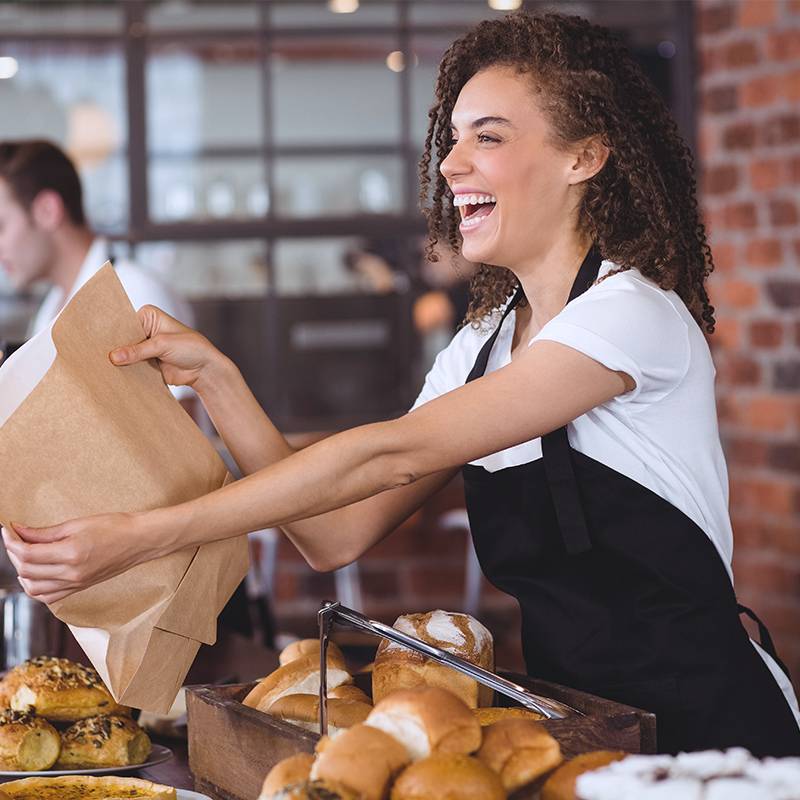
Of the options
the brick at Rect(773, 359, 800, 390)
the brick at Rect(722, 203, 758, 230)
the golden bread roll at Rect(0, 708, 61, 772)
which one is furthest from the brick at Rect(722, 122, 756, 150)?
the golden bread roll at Rect(0, 708, 61, 772)

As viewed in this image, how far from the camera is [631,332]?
1.38 m

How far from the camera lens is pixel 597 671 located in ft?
4.67

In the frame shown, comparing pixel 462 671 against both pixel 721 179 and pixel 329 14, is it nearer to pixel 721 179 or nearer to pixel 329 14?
pixel 721 179

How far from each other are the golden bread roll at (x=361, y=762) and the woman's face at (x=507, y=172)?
74cm

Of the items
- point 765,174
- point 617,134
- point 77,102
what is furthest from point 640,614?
point 77,102

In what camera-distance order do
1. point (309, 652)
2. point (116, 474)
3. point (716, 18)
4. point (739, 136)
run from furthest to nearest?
point (716, 18), point (739, 136), point (309, 652), point (116, 474)

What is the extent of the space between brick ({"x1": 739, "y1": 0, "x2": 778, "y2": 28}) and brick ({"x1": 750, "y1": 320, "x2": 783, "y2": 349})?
73cm

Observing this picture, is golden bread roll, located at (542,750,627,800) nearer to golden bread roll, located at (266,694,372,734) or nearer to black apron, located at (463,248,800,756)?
golden bread roll, located at (266,694,372,734)

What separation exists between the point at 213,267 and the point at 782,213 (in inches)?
65.4

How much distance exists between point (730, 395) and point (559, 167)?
2.03m

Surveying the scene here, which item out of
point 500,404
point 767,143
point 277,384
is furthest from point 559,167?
point 277,384

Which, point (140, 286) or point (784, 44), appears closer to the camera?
point (140, 286)

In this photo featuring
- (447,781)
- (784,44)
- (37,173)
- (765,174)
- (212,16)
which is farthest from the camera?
(212,16)

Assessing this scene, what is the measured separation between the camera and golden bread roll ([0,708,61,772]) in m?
1.28
